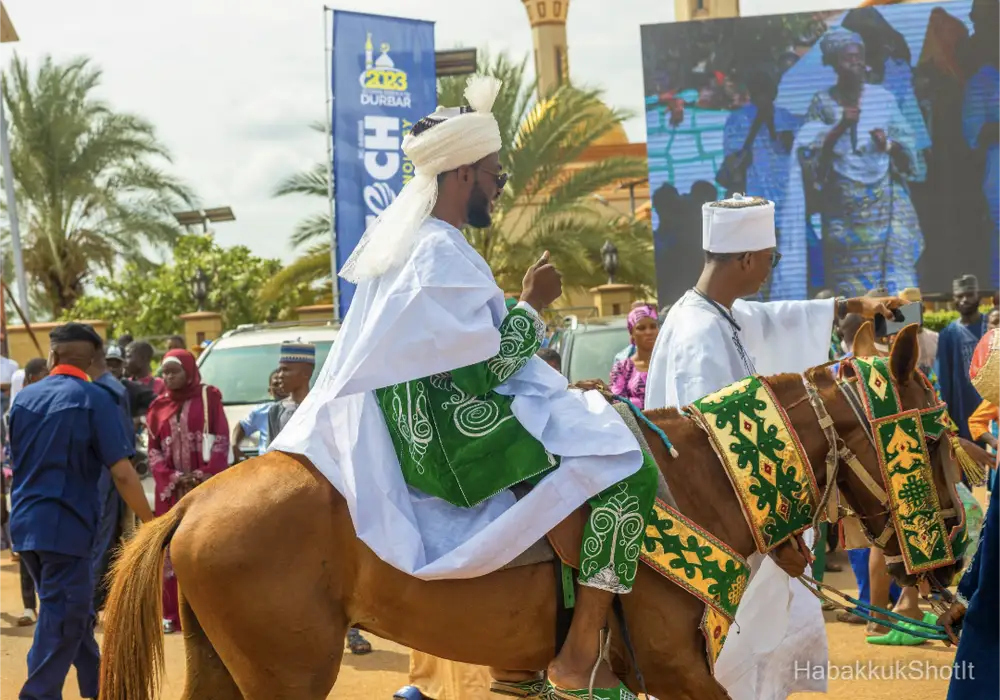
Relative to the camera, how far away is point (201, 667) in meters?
4.24

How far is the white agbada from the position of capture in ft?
16.5

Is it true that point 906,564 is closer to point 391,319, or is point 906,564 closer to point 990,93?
point 391,319

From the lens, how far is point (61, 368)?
665cm

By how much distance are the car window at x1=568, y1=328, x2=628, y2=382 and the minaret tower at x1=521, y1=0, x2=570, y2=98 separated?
50827 mm

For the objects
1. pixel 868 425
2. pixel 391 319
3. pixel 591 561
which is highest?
pixel 391 319

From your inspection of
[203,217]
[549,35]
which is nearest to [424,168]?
[203,217]

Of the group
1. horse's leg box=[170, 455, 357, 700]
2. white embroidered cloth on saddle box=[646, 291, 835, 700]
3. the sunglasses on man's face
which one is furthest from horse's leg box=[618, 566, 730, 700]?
the sunglasses on man's face

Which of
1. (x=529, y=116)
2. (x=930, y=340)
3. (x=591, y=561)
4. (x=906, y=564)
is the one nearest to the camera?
(x=591, y=561)

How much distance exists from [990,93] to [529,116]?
10.8 metres

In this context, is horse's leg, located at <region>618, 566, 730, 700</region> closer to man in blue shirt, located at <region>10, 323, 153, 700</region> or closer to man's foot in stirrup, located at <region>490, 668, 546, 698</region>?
man's foot in stirrup, located at <region>490, 668, 546, 698</region>

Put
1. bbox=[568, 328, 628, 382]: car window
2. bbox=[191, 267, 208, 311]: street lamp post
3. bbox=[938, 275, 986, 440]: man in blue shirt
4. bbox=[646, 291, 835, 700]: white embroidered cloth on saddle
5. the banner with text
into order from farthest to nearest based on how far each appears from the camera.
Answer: bbox=[191, 267, 208, 311]: street lamp post
the banner with text
bbox=[568, 328, 628, 382]: car window
bbox=[938, 275, 986, 440]: man in blue shirt
bbox=[646, 291, 835, 700]: white embroidered cloth on saddle

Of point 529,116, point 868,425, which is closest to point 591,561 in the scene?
point 868,425

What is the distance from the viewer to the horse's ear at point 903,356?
4.45 metres

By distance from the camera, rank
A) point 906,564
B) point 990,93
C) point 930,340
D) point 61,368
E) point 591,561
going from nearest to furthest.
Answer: point 591,561
point 906,564
point 61,368
point 930,340
point 990,93
